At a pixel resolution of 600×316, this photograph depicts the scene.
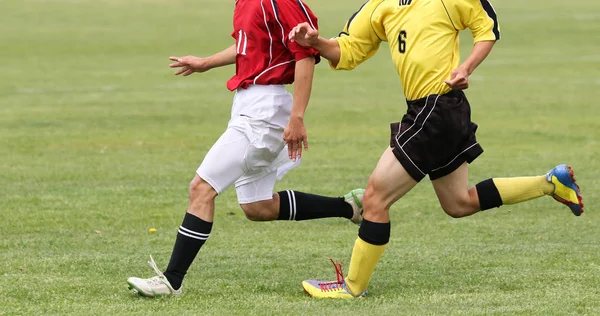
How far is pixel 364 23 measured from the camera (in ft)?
23.2

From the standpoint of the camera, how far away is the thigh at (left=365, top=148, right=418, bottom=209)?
6.70m

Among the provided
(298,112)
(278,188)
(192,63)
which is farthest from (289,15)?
(278,188)

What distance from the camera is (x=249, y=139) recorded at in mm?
7023

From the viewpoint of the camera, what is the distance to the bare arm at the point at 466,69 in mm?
6496

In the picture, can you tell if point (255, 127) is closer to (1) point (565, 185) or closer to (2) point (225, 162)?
(2) point (225, 162)

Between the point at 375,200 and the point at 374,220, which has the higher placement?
the point at 375,200

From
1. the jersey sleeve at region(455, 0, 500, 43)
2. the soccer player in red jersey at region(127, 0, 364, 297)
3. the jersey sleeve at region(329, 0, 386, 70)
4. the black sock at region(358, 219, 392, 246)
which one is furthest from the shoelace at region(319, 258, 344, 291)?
the jersey sleeve at region(455, 0, 500, 43)

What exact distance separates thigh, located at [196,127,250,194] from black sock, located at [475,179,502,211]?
154cm

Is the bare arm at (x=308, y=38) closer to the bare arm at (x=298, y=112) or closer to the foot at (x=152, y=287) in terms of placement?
the bare arm at (x=298, y=112)

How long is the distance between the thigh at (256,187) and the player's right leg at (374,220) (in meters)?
0.94

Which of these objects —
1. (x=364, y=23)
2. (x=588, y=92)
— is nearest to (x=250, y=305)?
(x=364, y=23)

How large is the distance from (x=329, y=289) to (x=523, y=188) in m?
1.48

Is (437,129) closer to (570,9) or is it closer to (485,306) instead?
(485,306)

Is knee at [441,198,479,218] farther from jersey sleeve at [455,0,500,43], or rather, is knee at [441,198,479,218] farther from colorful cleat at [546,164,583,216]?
jersey sleeve at [455,0,500,43]
